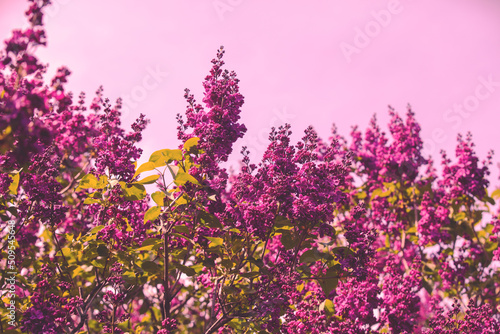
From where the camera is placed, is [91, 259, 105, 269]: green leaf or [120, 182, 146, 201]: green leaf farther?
[91, 259, 105, 269]: green leaf

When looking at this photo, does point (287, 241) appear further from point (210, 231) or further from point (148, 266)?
point (148, 266)

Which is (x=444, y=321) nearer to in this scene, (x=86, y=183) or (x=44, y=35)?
(x=86, y=183)

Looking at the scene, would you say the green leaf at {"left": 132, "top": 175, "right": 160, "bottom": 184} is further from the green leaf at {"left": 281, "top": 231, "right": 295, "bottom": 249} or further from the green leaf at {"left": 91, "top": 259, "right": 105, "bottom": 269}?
the green leaf at {"left": 281, "top": 231, "right": 295, "bottom": 249}

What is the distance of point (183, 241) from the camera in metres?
5.37

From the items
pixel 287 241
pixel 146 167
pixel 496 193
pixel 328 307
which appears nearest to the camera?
pixel 146 167

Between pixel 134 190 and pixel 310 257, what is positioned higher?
pixel 134 190

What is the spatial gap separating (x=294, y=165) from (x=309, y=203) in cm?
64

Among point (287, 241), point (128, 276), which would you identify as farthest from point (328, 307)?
point (128, 276)

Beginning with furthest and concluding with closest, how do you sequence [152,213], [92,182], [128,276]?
[128,276]
[92,182]
[152,213]

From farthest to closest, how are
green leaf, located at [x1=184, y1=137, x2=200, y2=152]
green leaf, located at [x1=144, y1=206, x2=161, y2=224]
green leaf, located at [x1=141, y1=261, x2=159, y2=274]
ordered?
green leaf, located at [x1=141, y1=261, x2=159, y2=274] < green leaf, located at [x1=184, y1=137, x2=200, y2=152] < green leaf, located at [x1=144, y1=206, x2=161, y2=224]

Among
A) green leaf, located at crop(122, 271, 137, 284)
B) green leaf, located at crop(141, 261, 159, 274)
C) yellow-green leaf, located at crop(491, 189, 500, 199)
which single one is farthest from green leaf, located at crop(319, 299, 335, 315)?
yellow-green leaf, located at crop(491, 189, 500, 199)

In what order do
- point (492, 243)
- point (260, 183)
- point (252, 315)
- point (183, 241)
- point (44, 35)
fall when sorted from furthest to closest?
1. point (492, 243)
2. point (183, 241)
3. point (260, 183)
4. point (252, 315)
5. point (44, 35)

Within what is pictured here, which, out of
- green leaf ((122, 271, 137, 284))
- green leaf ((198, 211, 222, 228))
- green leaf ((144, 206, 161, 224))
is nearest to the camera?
green leaf ((144, 206, 161, 224))

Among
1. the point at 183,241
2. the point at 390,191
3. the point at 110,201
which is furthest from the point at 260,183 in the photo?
the point at 390,191
